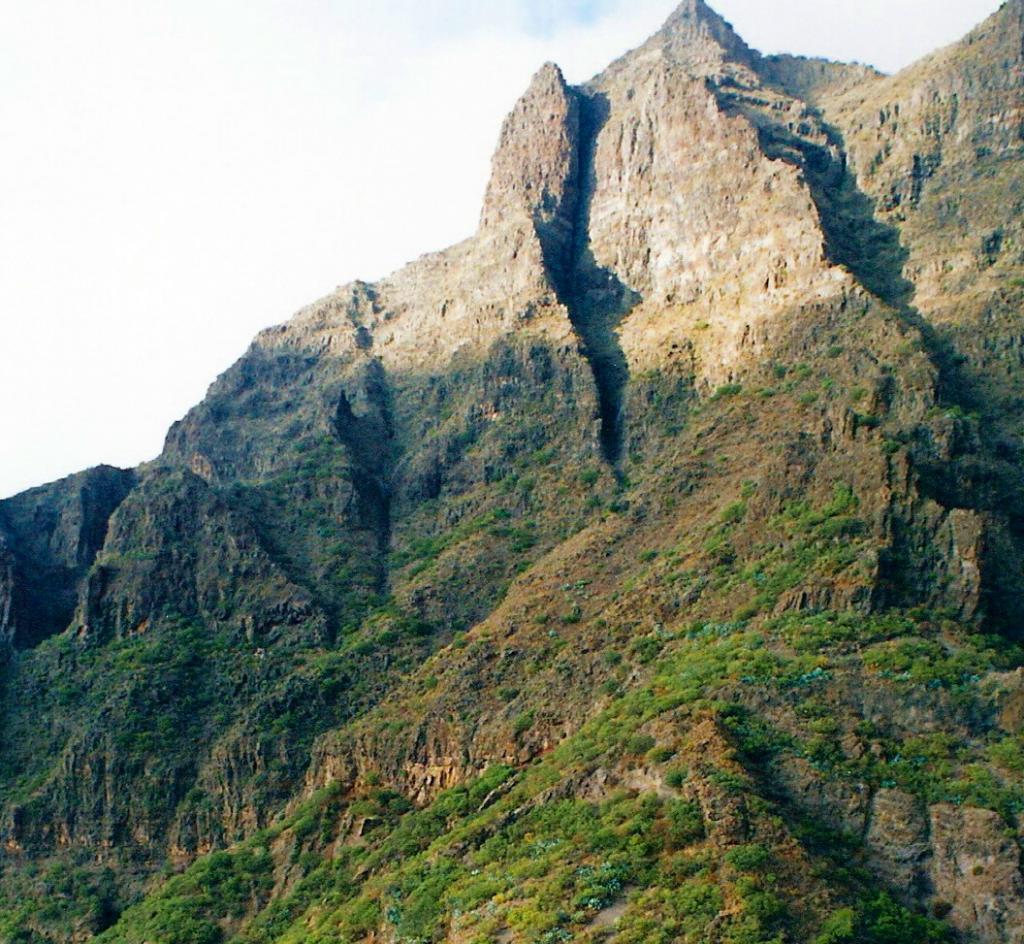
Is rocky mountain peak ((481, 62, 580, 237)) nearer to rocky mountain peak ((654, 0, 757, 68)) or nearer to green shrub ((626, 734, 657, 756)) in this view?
A: rocky mountain peak ((654, 0, 757, 68))

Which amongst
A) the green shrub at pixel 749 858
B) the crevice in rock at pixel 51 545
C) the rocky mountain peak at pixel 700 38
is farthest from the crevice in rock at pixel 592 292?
the green shrub at pixel 749 858

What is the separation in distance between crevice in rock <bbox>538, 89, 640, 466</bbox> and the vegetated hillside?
0.48 metres

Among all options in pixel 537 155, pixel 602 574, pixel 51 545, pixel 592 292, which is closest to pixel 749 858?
pixel 602 574

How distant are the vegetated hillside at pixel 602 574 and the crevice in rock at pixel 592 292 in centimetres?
48

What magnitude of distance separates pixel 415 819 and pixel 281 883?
11009mm

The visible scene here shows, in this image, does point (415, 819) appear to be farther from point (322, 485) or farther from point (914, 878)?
point (322, 485)

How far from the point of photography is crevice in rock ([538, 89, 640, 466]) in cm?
13500

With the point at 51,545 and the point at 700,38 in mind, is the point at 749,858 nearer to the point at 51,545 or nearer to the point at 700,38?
the point at 51,545

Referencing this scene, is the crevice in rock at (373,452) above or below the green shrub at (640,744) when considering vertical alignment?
above

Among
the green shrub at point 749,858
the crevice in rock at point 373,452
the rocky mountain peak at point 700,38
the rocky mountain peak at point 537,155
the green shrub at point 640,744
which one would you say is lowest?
the green shrub at point 749,858

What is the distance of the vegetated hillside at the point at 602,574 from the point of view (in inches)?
2975

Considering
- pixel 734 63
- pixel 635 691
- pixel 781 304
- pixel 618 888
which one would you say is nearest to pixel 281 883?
pixel 635 691

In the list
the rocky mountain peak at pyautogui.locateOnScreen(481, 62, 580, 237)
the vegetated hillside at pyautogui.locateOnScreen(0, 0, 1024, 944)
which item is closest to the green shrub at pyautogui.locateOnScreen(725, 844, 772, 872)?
the vegetated hillside at pyautogui.locateOnScreen(0, 0, 1024, 944)

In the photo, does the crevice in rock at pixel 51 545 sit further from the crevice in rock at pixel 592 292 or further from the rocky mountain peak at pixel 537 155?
the rocky mountain peak at pixel 537 155
